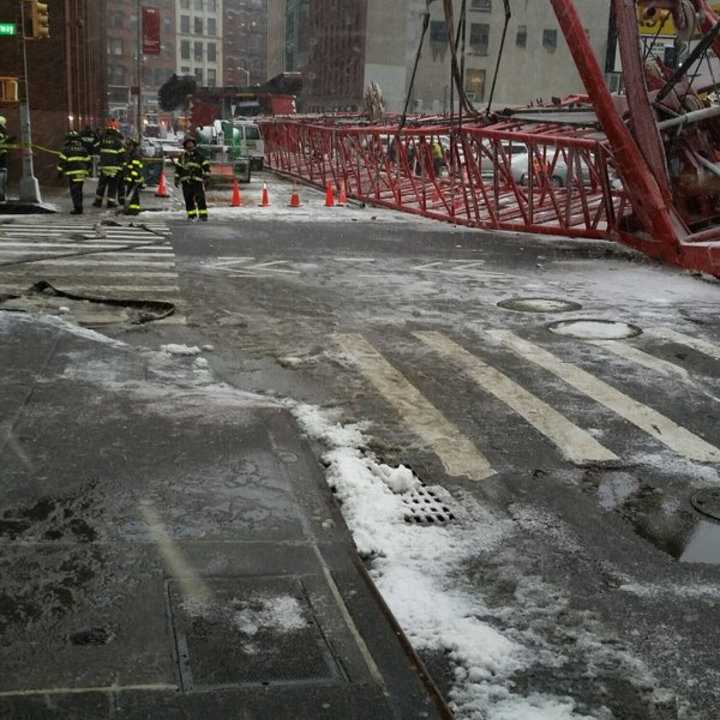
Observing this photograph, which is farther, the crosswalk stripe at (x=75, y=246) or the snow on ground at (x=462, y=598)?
the crosswalk stripe at (x=75, y=246)

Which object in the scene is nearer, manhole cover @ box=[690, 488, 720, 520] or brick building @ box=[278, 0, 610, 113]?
manhole cover @ box=[690, 488, 720, 520]

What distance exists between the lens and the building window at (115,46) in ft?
388

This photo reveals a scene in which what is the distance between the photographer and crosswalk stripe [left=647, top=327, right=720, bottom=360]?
28.1ft

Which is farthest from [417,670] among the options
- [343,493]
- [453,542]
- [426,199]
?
[426,199]

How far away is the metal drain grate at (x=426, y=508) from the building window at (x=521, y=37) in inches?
2652

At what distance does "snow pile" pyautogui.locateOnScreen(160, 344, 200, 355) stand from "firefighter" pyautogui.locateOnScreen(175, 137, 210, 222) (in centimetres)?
1088

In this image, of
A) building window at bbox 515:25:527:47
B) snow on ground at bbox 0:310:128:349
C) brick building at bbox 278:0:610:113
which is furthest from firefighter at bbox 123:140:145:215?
building window at bbox 515:25:527:47

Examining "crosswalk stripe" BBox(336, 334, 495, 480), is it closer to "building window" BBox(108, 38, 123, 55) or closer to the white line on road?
the white line on road

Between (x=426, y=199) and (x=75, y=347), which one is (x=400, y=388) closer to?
(x=75, y=347)

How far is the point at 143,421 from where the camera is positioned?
5648 millimetres

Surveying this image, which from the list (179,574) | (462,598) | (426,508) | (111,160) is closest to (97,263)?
(111,160)

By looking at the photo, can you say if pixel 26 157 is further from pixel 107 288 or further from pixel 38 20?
pixel 107 288

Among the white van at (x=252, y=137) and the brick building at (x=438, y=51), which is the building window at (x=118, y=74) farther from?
the white van at (x=252, y=137)

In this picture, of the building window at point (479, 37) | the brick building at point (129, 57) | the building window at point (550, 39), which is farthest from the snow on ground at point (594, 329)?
the brick building at point (129, 57)
